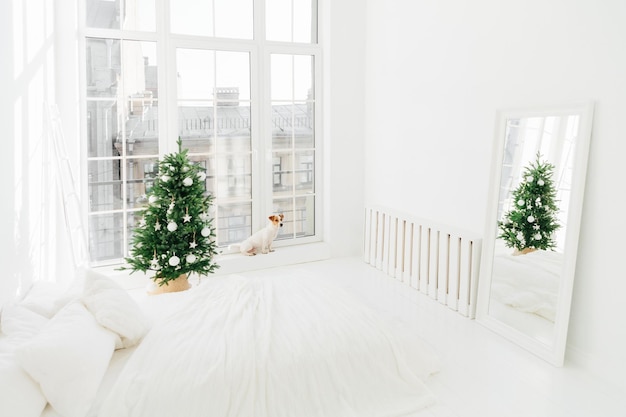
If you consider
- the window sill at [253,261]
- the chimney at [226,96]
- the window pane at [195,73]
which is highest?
the window pane at [195,73]

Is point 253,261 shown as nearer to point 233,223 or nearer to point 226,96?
point 233,223

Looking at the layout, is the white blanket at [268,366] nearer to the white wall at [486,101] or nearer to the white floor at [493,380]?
the white floor at [493,380]

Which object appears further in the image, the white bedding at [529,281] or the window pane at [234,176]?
the window pane at [234,176]

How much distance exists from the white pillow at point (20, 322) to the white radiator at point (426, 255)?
295cm

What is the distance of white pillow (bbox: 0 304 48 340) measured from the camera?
243 cm

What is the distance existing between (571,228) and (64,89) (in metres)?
4.15

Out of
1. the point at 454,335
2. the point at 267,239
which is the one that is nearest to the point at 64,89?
the point at 267,239

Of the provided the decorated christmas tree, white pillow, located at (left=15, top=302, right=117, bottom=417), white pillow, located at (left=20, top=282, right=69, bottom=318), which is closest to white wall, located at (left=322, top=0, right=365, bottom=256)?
the decorated christmas tree

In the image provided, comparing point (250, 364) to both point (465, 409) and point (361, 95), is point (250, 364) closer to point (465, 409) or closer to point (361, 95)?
point (465, 409)

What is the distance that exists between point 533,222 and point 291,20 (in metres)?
3.41

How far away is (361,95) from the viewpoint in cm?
561

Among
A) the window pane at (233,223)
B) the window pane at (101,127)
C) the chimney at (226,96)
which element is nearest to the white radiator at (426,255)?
the window pane at (233,223)

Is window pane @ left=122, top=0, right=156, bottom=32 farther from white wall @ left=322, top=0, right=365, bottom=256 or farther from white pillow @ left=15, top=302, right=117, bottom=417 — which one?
white pillow @ left=15, top=302, right=117, bottom=417

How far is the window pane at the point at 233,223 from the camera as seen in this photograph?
17.2ft
